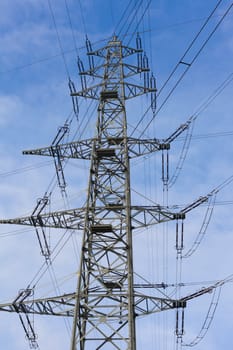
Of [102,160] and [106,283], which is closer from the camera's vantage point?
[106,283]

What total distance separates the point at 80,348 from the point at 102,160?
831cm

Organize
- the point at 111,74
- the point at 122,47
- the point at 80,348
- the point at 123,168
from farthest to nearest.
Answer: the point at 122,47 → the point at 111,74 → the point at 123,168 → the point at 80,348

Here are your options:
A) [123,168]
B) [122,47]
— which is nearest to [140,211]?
[123,168]

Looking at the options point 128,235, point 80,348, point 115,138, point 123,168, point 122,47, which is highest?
point 122,47

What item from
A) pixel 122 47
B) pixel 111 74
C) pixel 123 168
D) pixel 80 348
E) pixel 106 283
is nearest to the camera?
pixel 80 348

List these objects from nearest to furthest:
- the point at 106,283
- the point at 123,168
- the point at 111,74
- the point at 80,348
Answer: the point at 80,348 < the point at 106,283 < the point at 123,168 < the point at 111,74

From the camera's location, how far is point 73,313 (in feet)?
65.3

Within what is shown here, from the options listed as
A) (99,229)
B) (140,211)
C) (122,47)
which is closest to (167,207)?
(140,211)

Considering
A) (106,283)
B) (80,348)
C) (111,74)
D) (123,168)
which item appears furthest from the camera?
(111,74)

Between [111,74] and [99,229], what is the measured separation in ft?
32.7

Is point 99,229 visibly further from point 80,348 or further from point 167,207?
point 80,348

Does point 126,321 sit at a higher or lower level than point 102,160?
lower

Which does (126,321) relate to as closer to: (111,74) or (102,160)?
(102,160)

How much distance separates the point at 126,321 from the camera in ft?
64.6
